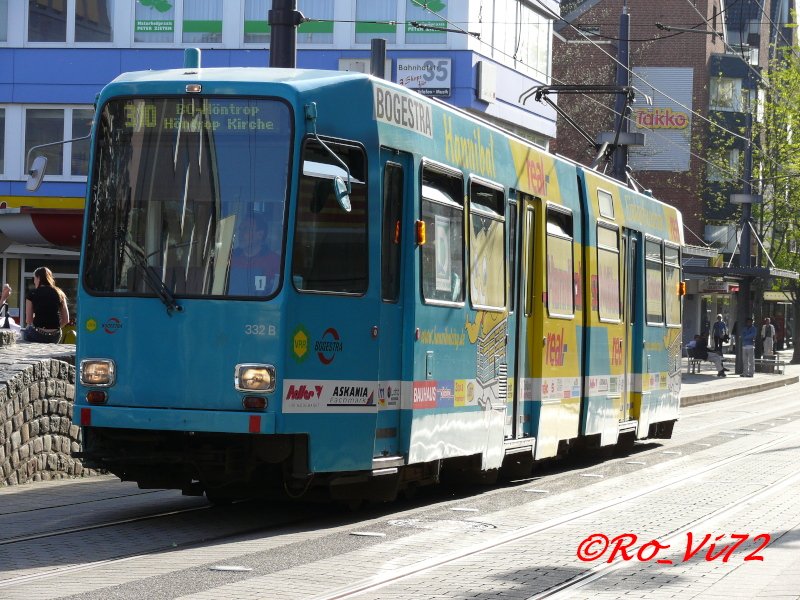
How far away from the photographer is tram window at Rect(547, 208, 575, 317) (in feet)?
48.8

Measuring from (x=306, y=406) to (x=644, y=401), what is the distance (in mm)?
9570

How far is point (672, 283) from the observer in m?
21.1

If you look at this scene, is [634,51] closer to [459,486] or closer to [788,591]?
[459,486]

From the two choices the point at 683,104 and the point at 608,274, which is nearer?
the point at 608,274

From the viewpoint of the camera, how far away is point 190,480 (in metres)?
11.1

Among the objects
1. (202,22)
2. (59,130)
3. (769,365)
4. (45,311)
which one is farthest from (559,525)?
(769,365)

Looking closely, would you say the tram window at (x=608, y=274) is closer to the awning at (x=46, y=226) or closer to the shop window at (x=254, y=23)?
the shop window at (x=254, y=23)

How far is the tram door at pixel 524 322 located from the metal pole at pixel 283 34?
2.70 metres

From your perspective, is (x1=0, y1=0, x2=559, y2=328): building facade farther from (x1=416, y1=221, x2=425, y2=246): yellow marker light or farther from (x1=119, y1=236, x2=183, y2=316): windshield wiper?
(x1=119, y1=236, x2=183, y2=316): windshield wiper

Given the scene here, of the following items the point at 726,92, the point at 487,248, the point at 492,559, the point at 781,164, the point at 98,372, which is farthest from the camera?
the point at 726,92

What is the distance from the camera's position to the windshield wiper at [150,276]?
10.4 meters

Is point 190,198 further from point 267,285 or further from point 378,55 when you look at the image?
point 378,55

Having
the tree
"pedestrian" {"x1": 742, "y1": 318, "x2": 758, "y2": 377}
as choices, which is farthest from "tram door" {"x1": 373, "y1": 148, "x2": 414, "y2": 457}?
the tree

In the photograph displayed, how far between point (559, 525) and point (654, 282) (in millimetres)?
9038
